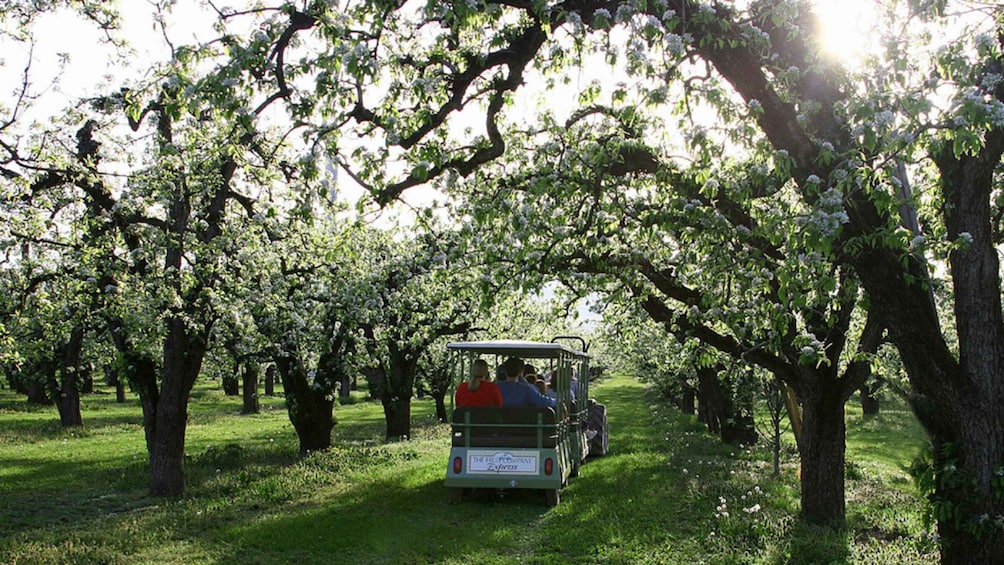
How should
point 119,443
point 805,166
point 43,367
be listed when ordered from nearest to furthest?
1. point 805,166
2. point 119,443
3. point 43,367

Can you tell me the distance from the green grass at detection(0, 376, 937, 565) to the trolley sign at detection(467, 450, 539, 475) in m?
0.56

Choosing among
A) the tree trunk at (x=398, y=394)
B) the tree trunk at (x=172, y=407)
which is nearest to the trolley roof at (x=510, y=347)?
the tree trunk at (x=172, y=407)

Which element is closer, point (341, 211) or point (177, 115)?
point (177, 115)

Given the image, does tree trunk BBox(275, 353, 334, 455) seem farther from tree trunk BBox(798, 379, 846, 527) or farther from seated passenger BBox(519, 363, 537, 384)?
tree trunk BBox(798, 379, 846, 527)

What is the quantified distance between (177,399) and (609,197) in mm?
8105

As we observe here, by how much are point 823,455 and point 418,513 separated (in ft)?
19.2

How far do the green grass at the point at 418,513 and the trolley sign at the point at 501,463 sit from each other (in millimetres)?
560

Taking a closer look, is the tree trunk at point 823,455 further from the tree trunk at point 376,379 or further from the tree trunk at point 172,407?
the tree trunk at point 376,379

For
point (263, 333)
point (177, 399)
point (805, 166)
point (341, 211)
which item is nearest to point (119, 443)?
point (263, 333)

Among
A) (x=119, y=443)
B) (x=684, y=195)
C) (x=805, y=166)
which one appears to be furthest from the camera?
(x=119, y=443)

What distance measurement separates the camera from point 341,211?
13164 millimetres

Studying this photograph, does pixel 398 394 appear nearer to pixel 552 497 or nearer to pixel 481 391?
pixel 481 391

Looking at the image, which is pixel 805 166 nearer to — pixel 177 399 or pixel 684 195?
pixel 684 195

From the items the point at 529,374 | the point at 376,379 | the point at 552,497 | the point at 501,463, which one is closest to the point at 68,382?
the point at 376,379
